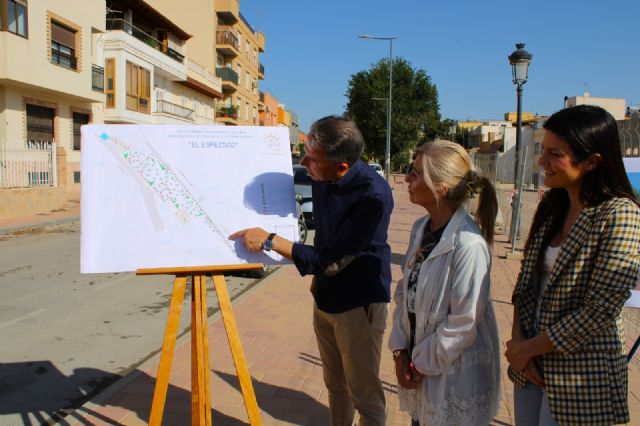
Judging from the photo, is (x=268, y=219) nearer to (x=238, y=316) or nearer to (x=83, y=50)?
(x=238, y=316)

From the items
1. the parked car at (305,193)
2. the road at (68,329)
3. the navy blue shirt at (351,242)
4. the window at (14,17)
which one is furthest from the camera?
the window at (14,17)

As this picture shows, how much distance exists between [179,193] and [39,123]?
21.9 metres

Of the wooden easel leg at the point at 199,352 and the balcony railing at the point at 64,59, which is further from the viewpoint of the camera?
the balcony railing at the point at 64,59

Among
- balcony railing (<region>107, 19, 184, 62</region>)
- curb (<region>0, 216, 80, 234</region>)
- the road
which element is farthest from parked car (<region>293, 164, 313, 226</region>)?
balcony railing (<region>107, 19, 184, 62</region>)

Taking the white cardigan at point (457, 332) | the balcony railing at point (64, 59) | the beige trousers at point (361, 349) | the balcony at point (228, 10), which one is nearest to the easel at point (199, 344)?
the beige trousers at point (361, 349)

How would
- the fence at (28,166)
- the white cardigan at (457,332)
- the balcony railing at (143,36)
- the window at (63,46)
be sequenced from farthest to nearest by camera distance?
the balcony railing at (143,36)
the window at (63,46)
the fence at (28,166)
the white cardigan at (457,332)

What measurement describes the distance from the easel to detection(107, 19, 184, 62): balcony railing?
27.8 meters

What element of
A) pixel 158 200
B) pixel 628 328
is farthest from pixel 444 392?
pixel 628 328

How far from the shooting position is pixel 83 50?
74.1 ft

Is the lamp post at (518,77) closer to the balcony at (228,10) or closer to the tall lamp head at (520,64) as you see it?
the tall lamp head at (520,64)

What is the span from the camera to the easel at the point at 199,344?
257 centimetres

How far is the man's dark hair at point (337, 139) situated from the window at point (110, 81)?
84.1 feet

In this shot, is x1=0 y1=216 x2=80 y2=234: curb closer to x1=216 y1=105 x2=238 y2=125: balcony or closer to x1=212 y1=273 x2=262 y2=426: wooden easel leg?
x1=212 y1=273 x2=262 y2=426: wooden easel leg

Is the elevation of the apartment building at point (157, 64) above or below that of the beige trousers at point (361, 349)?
above
